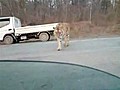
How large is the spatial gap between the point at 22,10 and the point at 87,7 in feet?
26.4

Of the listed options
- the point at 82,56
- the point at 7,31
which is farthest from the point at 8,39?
the point at 82,56

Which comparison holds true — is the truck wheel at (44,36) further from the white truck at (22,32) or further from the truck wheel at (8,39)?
the truck wheel at (8,39)

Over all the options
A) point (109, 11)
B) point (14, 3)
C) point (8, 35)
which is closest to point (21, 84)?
point (8, 35)

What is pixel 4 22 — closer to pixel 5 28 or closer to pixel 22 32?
pixel 5 28

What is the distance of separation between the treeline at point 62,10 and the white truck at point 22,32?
9.85m

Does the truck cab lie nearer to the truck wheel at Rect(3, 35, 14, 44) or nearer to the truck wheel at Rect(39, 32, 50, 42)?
the truck wheel at Rect(3, 35, 14, 44)

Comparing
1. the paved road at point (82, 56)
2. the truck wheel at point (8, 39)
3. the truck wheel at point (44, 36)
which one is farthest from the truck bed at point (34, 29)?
the paved road at point (82, 56)

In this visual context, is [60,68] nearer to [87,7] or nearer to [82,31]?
[82,31]

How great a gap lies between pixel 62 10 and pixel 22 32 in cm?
1446

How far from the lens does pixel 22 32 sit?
22266 mm

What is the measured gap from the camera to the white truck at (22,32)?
22.1 metres

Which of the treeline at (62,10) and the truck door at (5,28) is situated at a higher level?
the treeline at (62,10)

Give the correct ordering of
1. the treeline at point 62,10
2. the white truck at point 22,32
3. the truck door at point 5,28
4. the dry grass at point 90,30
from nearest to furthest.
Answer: the white truck at point 22,32 → the truck door at point 5,28 → the dry grass at point 90,30 → the treeline at point 62,10

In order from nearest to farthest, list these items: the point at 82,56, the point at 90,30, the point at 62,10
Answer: the point at 82,56, the point at 90,30, the point at 62,10
